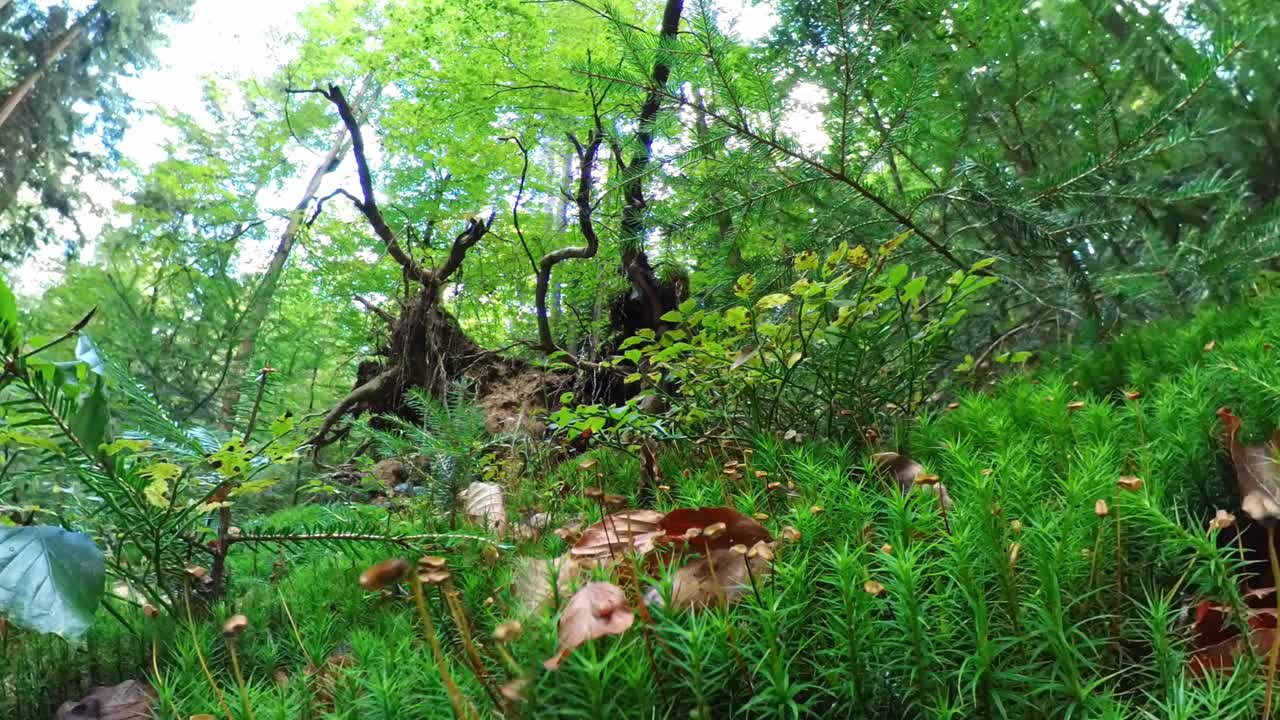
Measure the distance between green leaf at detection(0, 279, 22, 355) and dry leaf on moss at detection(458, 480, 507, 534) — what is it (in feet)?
3.80

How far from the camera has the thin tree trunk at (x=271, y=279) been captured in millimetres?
3133

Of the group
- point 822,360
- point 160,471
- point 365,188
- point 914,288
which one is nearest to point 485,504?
point 160,471

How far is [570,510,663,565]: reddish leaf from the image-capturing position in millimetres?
1235

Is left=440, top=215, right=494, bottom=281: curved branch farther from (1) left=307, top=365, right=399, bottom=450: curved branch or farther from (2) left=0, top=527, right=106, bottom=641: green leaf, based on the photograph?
(2) left=0, top=527, right=106, bottom=641: green leaf

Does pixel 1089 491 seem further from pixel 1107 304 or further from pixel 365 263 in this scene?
pixel 365 263

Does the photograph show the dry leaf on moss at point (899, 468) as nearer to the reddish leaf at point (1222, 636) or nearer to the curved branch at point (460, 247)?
the reddish leaf at point (1222, 636)

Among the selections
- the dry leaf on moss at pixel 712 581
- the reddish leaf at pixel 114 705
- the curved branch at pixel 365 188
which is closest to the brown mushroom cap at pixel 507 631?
the dry leaf on moss at pixel 712 581

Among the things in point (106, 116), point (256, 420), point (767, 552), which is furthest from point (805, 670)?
point (106, 116)

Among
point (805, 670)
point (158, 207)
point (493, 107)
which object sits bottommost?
point (805, 670)

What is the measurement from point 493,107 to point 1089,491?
21.1 feet

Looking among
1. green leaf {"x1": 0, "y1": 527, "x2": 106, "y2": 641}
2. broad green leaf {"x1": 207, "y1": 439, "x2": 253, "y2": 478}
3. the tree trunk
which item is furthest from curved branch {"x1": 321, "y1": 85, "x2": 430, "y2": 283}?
green leaf {"x1": 0, "y1": 527, "x2": 106, "y2": 641}

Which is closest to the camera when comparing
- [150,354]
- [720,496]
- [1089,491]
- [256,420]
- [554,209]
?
[1089,491]

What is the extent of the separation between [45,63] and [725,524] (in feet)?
58.4

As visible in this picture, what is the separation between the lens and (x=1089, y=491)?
1256 mm
